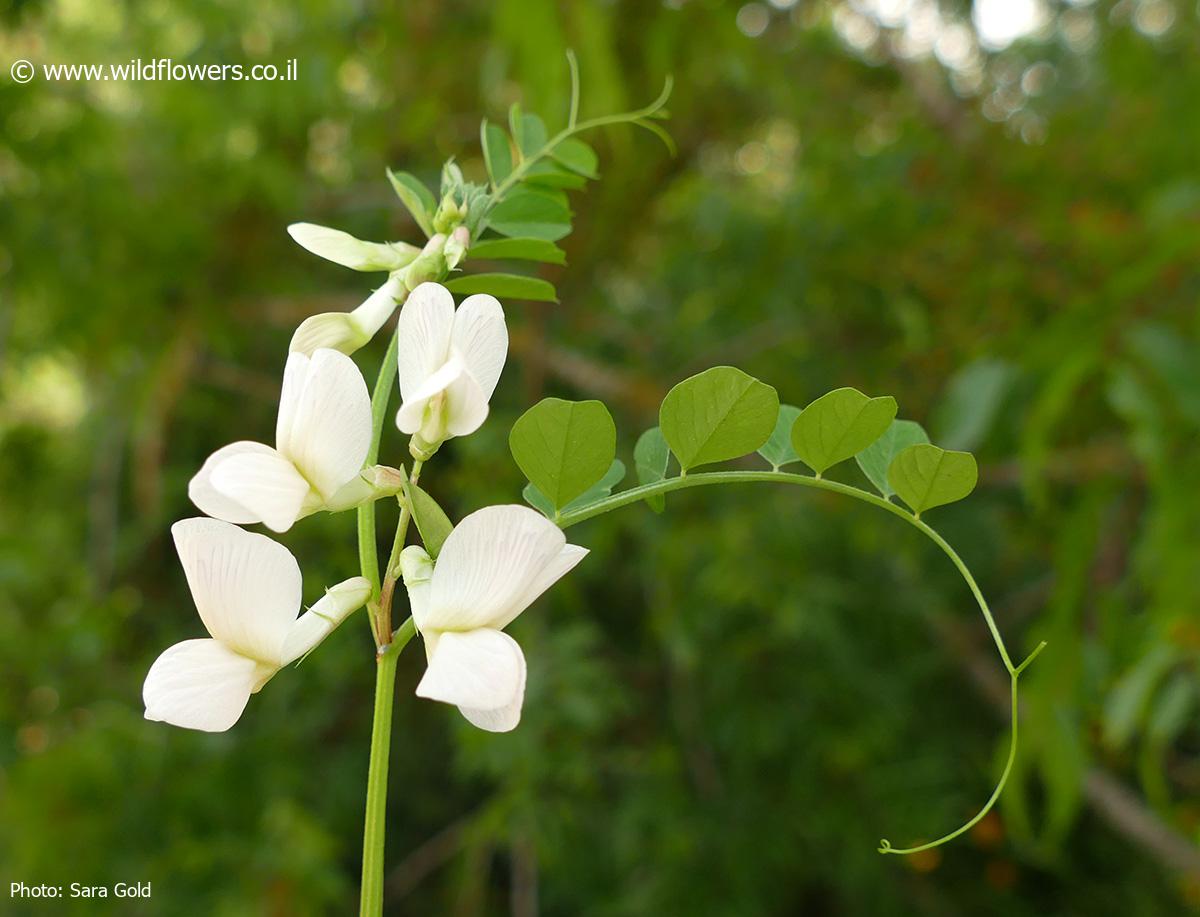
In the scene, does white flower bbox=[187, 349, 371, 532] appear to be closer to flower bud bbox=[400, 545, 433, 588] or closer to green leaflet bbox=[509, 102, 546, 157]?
flower bud bbox=[400, 545, 433, 588]

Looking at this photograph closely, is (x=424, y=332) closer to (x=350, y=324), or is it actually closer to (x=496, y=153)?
(x=350, y=324)

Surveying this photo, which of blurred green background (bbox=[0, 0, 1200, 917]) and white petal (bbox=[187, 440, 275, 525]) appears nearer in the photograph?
white petal (bbox=[187, 440, 275, 525])

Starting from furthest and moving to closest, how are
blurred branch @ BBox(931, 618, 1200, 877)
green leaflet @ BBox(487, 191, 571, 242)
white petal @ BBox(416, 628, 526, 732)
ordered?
blurred branch @ BBox(931, 618, 1200, 877)
green leaflet @ BBox(487, 191, 571, 242)
white petal @ BBox(416, 628, 526, 732)

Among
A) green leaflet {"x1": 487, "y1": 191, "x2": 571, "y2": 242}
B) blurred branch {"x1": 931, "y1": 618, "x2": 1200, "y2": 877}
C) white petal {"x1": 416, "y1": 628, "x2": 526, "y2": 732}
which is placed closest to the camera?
white petal {"x1": 416, "y1": 628, "x2": 526, "y2": 732}

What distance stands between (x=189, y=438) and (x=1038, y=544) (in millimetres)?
912

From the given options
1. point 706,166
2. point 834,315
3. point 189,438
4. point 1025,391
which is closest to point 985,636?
point 834,315

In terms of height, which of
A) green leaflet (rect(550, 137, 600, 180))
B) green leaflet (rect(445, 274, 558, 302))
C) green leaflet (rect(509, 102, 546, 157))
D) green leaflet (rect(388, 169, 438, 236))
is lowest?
green leaflet (rect(445, 274, 558, 302))

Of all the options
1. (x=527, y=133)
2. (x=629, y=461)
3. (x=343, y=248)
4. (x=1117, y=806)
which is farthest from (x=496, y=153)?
(x=1117, y=806)

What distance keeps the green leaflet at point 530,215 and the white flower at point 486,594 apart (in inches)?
4.8

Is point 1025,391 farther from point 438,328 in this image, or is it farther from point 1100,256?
point 438,328

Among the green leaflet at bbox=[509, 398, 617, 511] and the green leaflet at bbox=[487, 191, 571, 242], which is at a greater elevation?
the green leaflet at bbox=[487, 191, 571, 242]

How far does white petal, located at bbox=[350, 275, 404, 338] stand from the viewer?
0.20m

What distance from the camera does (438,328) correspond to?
0.16 meters

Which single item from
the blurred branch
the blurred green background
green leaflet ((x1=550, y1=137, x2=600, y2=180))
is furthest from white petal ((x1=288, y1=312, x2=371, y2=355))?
the blurred branch
